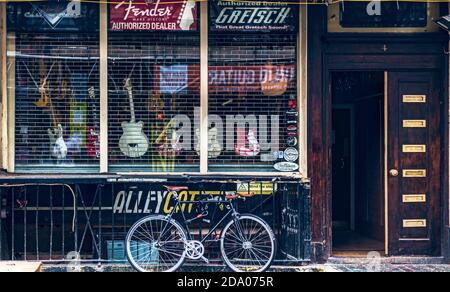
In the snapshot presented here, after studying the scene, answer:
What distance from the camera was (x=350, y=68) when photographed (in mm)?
9586

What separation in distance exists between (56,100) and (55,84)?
0.77 feet

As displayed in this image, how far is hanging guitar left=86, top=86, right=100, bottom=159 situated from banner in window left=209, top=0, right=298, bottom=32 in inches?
79.8

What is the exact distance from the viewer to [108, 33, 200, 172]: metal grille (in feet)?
31.2

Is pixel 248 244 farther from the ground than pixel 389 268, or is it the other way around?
pixel 248 244

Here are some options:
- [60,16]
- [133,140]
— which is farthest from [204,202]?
[60,16]

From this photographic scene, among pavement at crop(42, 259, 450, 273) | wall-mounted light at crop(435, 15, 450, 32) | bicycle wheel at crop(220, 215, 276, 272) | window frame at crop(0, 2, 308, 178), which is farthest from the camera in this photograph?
window frame at crop(0, 2, 308, 178)

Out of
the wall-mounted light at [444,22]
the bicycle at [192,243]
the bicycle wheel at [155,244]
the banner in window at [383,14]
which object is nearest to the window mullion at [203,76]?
the bicycle at [192,243]

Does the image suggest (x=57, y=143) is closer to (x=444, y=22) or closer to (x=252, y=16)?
(x=252, y=16)

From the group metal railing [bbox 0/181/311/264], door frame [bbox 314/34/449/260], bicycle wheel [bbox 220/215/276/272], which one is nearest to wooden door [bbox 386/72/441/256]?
door frame [bbox 314/34/449/260]

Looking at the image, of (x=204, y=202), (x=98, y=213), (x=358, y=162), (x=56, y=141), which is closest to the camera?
(x=204, y=202)

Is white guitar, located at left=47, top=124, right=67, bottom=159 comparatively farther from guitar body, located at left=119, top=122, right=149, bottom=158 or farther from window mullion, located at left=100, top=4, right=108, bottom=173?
guitar body, located at left=119, top=122, right=149, bottom=158

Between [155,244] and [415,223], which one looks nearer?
[155,244]

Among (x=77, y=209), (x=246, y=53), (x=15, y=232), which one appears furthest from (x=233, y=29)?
(x=15, y=232)

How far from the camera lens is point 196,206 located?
9289 mm
